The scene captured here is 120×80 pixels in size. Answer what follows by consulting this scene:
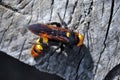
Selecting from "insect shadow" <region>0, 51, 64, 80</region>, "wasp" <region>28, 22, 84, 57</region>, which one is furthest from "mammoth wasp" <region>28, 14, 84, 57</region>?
"insect shadow" <region>0, 51, 64, 80</region>

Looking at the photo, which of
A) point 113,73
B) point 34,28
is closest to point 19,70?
point 34,28

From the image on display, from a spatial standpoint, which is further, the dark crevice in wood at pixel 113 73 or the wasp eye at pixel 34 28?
the dark crevice in wood at pixel 113 73

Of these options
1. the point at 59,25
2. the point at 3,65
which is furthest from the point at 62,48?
the point at 3,65

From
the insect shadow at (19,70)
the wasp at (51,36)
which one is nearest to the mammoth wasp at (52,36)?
the wasp at (51,36)

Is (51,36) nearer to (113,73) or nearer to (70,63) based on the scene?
(70,63)

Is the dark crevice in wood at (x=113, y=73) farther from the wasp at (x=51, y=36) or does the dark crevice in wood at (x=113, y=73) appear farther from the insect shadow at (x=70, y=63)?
the wasp at (x=51, y=36)

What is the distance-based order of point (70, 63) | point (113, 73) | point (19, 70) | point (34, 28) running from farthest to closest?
point (19, 70) < point (113, 73) < point (70, 63) < point (34, 28)

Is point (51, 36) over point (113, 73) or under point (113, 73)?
over
